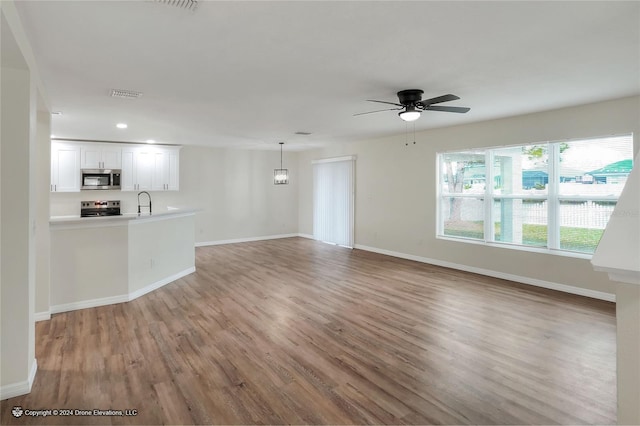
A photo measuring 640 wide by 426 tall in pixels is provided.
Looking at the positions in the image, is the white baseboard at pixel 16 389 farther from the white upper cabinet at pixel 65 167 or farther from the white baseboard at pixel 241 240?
the white baseboard at pixel 241 240

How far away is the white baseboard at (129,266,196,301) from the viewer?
15.3 ft

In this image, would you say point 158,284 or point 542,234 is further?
point 542,234

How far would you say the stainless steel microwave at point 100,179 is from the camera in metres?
7.39

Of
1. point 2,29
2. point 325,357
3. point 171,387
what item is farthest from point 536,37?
point 171,387

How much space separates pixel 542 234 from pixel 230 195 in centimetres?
736

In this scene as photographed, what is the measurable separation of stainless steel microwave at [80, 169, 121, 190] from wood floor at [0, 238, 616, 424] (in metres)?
3.84

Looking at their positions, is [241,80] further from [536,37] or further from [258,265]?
[258,265]

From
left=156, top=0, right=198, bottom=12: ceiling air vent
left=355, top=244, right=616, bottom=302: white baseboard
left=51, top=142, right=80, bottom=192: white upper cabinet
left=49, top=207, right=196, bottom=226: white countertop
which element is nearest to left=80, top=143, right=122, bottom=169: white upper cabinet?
left=51, top=142, right=80, bottom=192: white upper cabinet

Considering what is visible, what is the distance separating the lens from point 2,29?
6.34 feet

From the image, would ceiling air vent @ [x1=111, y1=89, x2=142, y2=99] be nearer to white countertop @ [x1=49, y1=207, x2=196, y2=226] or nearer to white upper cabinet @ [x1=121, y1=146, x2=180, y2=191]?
white countertop @ [x1=49, y1=207, x2=196, y2=226]

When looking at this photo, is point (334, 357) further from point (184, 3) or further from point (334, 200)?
point (334, 200)

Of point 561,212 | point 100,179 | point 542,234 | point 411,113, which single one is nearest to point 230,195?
point 100,179

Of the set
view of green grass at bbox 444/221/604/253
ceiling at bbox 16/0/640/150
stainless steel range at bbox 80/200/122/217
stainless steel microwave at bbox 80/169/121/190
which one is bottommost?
view of green grass at bbox 444/221/604/253

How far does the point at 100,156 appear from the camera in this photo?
24.8 feet
